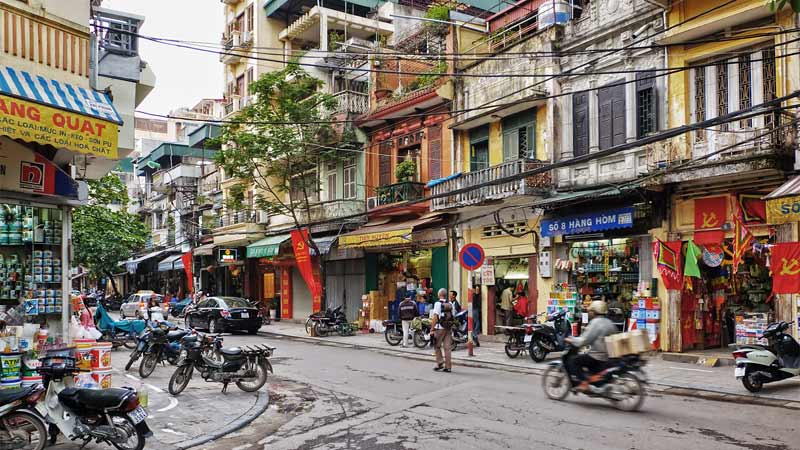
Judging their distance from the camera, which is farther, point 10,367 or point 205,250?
point 205,250

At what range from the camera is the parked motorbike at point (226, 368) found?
1149 cm

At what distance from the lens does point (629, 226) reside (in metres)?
16.6

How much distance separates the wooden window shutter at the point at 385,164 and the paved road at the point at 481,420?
14.3m

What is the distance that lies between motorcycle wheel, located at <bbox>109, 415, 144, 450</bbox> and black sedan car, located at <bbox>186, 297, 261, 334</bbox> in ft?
55.3

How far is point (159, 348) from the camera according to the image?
552 inches

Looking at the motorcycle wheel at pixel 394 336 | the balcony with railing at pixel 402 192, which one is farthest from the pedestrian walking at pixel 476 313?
the balcony with railing at pixel 402 192

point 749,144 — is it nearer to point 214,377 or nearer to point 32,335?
point 214,377

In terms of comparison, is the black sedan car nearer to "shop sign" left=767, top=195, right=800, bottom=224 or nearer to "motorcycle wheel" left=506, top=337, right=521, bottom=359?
"motorcycle wheel" left=506, top=337, right=521, bottom=359

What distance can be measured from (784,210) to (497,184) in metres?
7.10

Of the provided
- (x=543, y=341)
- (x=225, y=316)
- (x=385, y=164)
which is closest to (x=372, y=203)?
(x=385, y=164)

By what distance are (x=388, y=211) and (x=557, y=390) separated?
49.0ft

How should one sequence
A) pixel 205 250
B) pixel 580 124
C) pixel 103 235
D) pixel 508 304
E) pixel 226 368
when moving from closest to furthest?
pixel 226 368 < pixel 580 124 < pixel 508 304 < pixel 103 235 < pixel 205 250

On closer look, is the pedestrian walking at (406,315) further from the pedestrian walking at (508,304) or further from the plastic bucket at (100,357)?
the plastic bucket at (100,357)

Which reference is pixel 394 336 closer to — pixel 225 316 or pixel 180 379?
pixel 225 316
